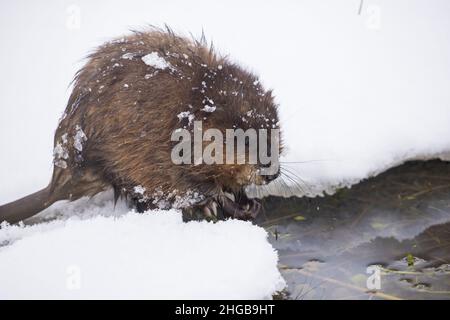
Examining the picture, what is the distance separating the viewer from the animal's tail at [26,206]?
141 inches

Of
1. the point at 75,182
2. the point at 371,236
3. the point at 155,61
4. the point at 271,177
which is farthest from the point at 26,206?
the point at 371,236

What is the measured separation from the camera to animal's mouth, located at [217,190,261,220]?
3672 millimetres

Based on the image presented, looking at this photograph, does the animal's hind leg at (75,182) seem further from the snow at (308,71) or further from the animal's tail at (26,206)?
the snow at (308,71)

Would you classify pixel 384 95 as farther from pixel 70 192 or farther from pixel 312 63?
pixel 70 192

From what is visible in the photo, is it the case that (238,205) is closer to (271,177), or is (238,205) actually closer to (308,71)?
(271,177)

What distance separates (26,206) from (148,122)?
1.13 meters

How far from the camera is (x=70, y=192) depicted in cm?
367

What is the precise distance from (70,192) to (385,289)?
2300 mm

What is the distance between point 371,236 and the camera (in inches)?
134

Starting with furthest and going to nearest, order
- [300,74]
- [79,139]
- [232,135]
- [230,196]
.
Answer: [300,74], [230,196], [79,139], [232,135]

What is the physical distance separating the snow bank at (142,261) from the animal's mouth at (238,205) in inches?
13.5

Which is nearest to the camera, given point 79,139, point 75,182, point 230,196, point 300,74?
point 79,139

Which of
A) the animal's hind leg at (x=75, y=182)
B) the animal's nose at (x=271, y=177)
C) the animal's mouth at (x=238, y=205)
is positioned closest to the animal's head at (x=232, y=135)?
the animal's nose at (x=271, y=177)

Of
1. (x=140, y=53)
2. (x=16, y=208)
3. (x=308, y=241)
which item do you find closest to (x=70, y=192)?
(x=16, y=208)
